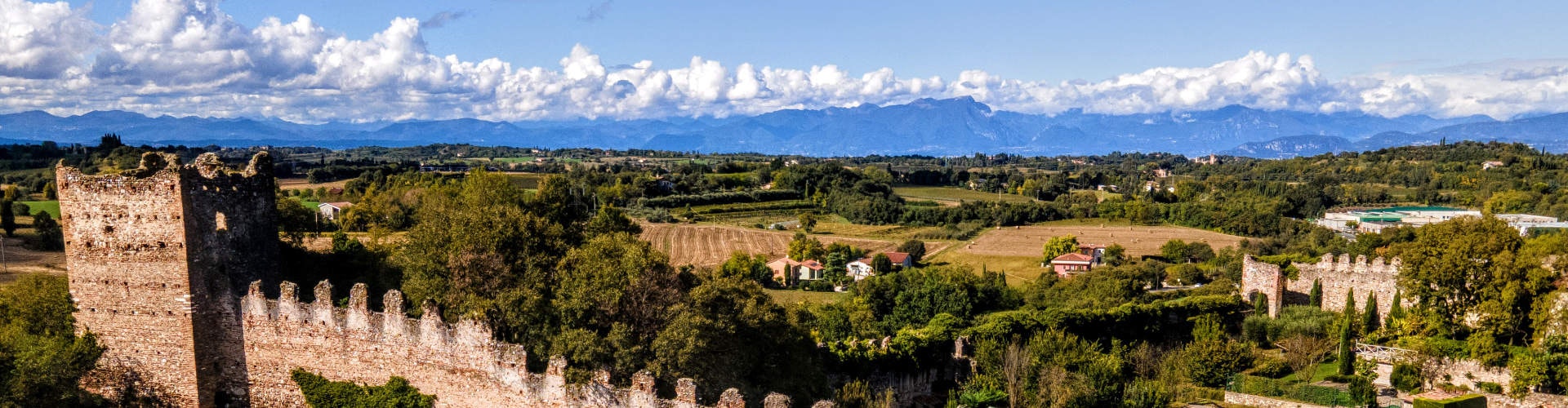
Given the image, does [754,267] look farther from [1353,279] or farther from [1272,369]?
[1272,369]

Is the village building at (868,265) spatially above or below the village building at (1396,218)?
below

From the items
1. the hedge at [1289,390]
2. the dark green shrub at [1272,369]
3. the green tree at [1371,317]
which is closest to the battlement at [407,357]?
the hedge at [1289,390]

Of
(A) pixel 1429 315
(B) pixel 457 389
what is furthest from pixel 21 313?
(A) pixel 1429 315

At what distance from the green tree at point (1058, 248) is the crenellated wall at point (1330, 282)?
144ft

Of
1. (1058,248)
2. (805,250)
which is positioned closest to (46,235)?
(805,250)

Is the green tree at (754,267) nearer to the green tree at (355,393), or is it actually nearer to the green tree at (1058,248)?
the green tree at (1058,248)

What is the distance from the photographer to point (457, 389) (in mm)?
17484

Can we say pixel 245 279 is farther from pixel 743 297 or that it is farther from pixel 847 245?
pixel 847 245

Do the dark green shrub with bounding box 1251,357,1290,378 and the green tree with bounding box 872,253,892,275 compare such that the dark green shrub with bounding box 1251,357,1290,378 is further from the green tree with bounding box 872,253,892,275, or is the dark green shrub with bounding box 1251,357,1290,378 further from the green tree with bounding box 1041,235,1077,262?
the green tree with bounding box 1041,235,1077,262

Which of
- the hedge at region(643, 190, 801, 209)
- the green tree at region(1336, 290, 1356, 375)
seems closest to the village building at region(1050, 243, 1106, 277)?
the green tree at region(1336, 290, 1356, 375)

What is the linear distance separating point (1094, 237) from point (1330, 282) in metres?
62.3

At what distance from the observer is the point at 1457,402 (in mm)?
25266

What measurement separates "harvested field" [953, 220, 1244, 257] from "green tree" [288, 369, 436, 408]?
74.4 metres

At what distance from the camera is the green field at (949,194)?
465ft
